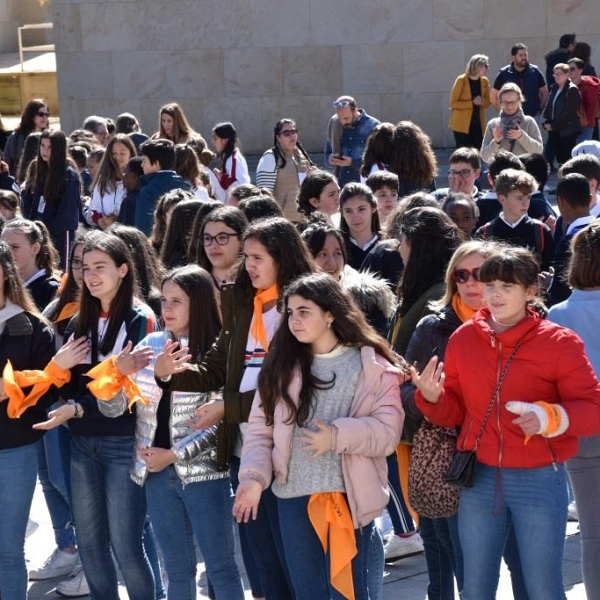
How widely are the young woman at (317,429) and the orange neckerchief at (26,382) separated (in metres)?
1.18

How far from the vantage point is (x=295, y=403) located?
5086mm

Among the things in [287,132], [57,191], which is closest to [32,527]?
[57,191]

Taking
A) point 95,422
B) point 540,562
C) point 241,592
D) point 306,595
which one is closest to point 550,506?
point 540,562

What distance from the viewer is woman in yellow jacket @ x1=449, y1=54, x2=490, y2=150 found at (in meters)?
17.6

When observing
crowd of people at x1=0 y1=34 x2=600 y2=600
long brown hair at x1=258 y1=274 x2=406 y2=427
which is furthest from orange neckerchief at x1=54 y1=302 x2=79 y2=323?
long brown hair at x1=258 y1=274 x2=406 y2=427

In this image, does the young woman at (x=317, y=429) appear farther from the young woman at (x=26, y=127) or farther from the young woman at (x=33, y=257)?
the young woman at (x=26, y=127)

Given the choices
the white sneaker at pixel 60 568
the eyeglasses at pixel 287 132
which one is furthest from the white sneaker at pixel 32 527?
the eyeglasses at pixel 287 132

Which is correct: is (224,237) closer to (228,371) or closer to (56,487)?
Result: (228,371)

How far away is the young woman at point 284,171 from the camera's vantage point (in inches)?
477

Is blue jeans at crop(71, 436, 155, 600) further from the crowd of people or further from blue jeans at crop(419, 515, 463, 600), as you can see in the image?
blue jeans at crop(419, 515, 463, 600)

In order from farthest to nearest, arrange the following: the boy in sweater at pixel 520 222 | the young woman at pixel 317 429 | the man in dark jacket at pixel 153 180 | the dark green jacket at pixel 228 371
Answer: the man in dark jacket at pixel 153 180 < the boy in sweater at pixel 520 222 < the dark green jacket at pixel 228 371 < the young woman at pixel 317 429

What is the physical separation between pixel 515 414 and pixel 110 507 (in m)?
2.05

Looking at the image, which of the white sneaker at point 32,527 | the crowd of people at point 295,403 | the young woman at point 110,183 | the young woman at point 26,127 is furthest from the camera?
the young woman at point 26,127

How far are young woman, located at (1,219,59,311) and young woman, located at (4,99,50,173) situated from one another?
22.2 ft
